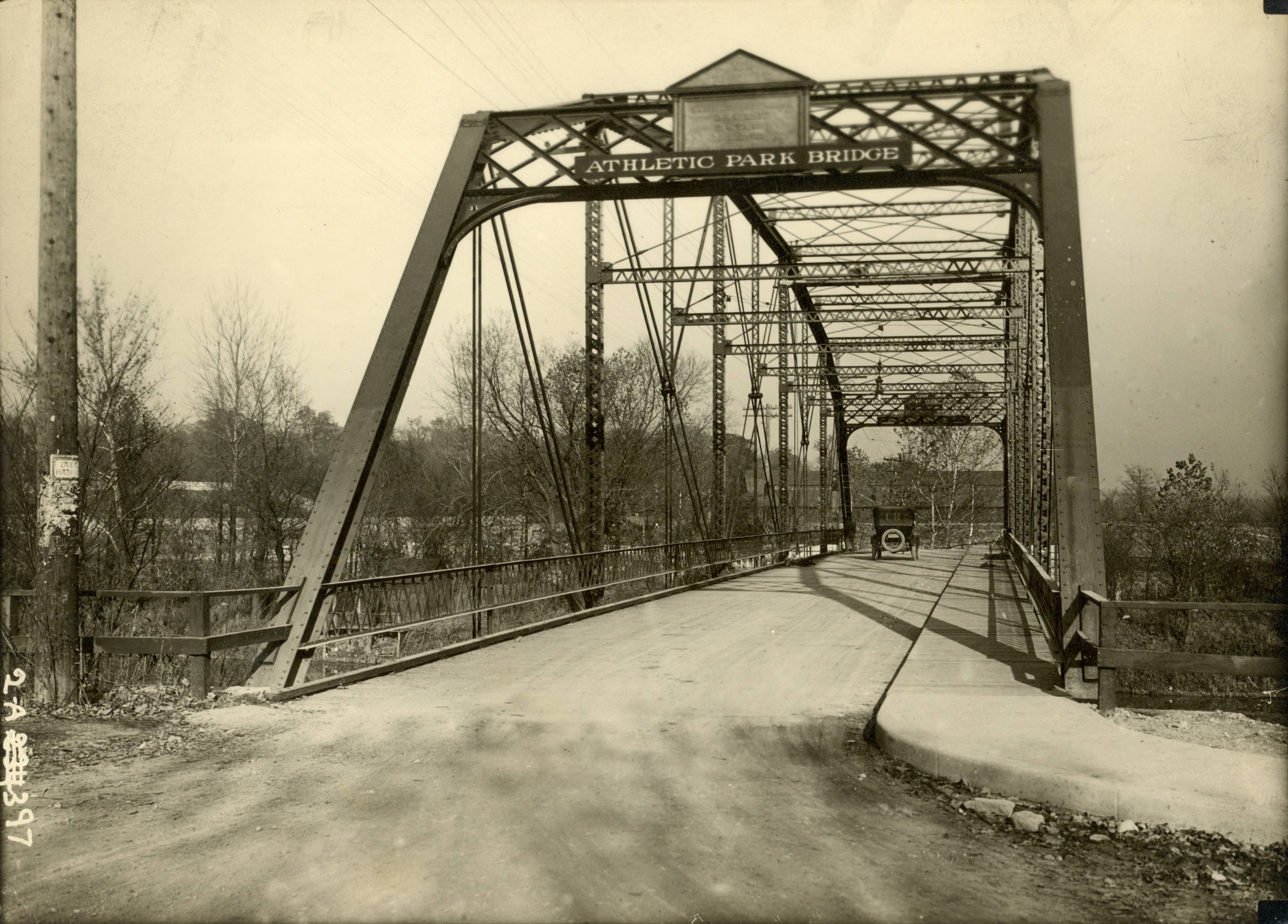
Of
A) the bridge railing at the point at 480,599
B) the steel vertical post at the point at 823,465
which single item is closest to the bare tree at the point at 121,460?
the bridge railing at the point at 480,599

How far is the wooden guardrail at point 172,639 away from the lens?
7.76 meters

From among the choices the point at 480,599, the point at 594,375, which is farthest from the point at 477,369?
the point at 594,375

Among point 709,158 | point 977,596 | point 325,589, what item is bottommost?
point 977,596

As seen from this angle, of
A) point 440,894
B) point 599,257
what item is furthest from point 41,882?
point 599,257

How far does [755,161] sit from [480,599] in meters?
5.92

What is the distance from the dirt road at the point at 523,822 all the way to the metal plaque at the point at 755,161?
16.6 ft

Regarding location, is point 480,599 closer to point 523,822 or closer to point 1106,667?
point 1106,667

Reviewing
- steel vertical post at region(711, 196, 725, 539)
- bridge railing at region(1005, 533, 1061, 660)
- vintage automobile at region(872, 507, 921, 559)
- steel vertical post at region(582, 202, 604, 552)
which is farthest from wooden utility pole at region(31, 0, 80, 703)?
vintage automobile at region(872, 507, 921, 559)

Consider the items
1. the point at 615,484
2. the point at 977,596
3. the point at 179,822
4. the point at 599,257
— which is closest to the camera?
the point at 179,822

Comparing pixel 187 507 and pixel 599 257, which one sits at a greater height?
pixel 599 257

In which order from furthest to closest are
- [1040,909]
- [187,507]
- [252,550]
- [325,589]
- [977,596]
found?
[252,550] < [187,507] < [977,596] < [325,589] < [1040,909]

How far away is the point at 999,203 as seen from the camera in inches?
811

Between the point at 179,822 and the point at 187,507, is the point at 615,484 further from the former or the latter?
the point at 179,822

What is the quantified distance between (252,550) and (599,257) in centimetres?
1771
